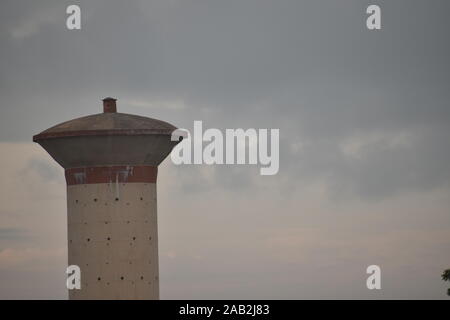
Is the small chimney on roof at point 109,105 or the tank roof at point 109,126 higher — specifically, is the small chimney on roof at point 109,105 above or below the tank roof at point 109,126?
above

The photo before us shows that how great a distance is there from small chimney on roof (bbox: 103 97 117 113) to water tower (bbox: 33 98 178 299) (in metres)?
1.15

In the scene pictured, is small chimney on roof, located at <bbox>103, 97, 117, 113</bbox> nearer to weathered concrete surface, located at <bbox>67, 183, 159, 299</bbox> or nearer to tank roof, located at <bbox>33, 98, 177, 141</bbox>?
tank roof, located at <bbox>33, 98, 177, 141</bbox>

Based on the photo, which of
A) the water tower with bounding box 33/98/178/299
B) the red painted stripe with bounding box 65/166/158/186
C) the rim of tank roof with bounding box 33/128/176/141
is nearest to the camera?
the rim of tank roof with bounding box 33/128/176/141

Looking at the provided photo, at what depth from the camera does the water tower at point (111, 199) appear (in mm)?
97500

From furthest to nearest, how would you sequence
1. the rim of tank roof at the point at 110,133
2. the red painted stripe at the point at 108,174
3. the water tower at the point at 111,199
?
1. the red painted stripe at the point at 108,174
2. the water tower at the point at 111,199
3. the rim of tank roof at the point at 110,133

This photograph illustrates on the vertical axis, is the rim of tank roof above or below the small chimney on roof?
below

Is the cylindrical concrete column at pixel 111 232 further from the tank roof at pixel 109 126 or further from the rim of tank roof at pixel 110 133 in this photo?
the tank roof at pixel 109 126

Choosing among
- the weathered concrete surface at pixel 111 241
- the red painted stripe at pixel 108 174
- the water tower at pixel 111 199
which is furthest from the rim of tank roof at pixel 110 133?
the weathered concrete surface at pixel 111 241

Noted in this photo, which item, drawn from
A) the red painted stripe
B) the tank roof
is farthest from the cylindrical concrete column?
the tank roof

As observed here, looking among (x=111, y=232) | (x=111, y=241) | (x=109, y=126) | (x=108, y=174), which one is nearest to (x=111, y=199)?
(x=108, y=174)

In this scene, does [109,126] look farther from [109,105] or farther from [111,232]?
[111,232]

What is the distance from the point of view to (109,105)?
99875 millimetres

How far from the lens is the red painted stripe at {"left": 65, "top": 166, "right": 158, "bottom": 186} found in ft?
322

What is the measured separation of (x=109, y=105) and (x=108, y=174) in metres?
4.43
